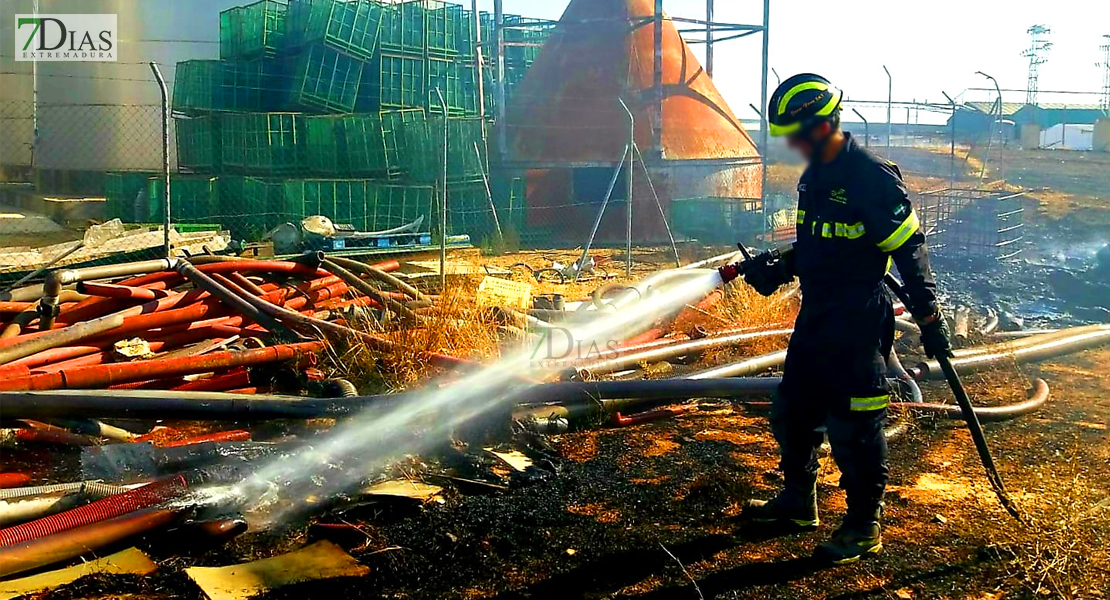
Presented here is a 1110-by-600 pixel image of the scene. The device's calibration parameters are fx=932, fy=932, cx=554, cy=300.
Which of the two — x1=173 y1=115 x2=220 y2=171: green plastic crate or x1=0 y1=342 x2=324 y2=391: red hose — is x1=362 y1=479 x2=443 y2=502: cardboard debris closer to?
x1=0 y1=342 x2=324 y2=391: red hose

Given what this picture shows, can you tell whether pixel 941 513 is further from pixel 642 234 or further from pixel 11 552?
pixel 642 234

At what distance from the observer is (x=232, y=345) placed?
644 centimetres

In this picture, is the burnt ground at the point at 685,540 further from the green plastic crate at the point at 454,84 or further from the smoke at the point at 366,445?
the green plastic crate at the point at 454,84

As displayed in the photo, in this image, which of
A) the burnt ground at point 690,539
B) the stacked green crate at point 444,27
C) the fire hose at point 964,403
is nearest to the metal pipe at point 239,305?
the burnt ground at point 690,539

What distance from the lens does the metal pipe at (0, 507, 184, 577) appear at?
3.26 m

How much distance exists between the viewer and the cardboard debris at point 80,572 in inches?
126

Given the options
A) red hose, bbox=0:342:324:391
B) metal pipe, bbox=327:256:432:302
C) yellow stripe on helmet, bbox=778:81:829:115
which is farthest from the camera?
metal pipe, bbox=327:256:432:302

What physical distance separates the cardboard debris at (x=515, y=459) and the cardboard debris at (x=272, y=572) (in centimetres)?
125

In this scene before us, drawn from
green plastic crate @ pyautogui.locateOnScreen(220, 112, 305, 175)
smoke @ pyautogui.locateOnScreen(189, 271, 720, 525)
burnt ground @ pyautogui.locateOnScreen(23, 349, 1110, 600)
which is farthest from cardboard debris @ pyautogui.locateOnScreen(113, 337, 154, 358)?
green plastic crate @ pyautogui.locateOnScreen(220, 112, 305, 175)

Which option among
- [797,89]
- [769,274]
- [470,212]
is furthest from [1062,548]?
[470,212]

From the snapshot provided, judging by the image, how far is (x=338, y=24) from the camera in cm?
1788

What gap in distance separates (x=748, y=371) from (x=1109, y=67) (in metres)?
46.3

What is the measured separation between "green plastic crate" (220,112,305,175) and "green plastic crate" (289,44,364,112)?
4.78ft

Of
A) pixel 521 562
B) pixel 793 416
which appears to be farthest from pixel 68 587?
pixel 793 416
